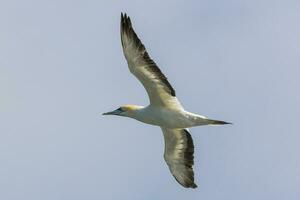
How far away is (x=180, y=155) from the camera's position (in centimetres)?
3619

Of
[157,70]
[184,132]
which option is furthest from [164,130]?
[157,70]

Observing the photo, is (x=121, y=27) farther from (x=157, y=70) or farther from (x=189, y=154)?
(x=189, y=154)

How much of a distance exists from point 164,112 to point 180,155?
248 cm

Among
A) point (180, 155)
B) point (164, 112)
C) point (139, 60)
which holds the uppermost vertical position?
point (139, 60)

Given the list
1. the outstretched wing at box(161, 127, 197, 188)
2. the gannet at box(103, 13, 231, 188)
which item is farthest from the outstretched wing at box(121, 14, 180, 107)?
the outstretched wing at box(161, 127, 197, 188)

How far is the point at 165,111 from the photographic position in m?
34.3

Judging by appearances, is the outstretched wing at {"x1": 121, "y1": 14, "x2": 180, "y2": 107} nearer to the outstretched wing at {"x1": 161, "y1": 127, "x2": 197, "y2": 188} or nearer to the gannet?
the gannet

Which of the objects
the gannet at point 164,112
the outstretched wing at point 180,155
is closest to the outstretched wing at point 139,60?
the gannet at point 164,112

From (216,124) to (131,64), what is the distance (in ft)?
10.6

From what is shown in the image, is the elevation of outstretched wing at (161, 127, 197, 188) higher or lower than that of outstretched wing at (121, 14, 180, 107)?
lower

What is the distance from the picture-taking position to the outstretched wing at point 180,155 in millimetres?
36000

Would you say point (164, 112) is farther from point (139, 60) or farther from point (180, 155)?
point (180, 155)

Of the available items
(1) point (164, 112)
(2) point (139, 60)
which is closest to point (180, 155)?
(1) point (164, 112)

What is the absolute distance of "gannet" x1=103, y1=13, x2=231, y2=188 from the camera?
109 ft
